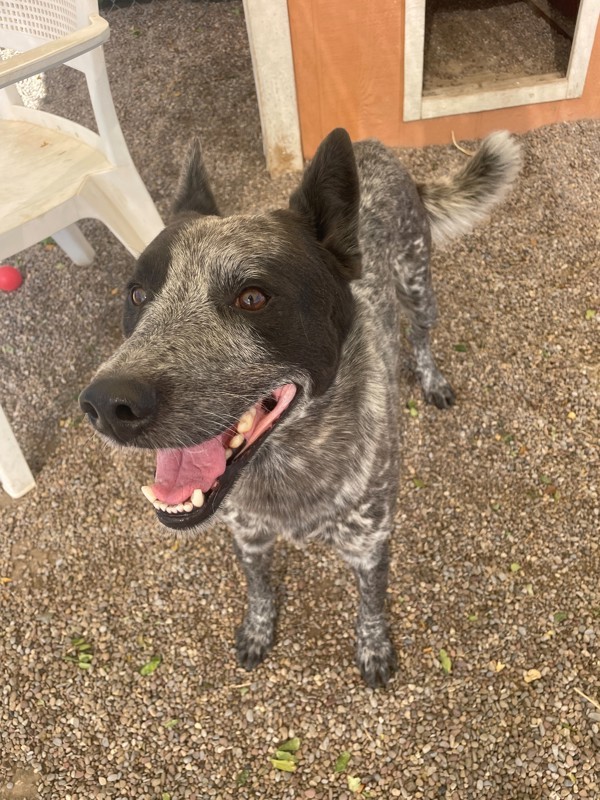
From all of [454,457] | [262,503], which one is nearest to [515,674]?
[454,457]

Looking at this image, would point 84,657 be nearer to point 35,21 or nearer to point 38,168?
point 38,168

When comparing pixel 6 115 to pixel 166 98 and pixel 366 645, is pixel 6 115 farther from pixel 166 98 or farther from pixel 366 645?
pixel 366 645

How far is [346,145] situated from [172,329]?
64 cm

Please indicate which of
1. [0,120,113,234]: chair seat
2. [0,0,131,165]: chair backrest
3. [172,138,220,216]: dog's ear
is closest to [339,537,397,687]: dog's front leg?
[172,138,220,216]: dog's ear

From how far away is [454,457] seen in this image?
2971 millimetres

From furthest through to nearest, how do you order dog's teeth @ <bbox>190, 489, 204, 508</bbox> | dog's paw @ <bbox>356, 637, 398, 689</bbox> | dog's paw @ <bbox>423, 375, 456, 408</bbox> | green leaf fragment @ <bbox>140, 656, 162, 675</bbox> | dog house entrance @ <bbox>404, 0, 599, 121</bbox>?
dog house entrance @ <bbox>404, 0, 599, 121</bbox> < dog's paw @ <bbox>423, 375, 456, 408</bbox> < green leaf fragment @ <bbox>140, 656, 162, 675</bbox> < dog's paw @ <bbox>356, 637, 398, 689</bbox> < dog's teeth @ <bbox>190, 489, 204, 508</bbox>

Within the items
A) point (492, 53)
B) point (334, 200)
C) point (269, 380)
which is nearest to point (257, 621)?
point (269, 380)

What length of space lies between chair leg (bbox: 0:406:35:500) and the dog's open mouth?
1.46 m

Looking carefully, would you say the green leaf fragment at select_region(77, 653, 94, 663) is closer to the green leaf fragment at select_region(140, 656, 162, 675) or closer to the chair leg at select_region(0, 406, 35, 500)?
the green leaf fragment at select_region(140, 656, 162, 675)

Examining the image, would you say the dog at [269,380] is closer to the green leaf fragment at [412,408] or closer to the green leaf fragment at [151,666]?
the green leaf fragment at [151,666]

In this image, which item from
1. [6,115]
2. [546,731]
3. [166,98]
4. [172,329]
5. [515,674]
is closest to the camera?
[172,329]

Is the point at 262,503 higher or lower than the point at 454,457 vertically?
higher

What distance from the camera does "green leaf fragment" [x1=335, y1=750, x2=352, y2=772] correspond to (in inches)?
86.4

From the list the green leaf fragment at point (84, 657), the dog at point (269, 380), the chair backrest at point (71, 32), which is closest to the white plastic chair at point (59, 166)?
the chair backrest at point (71, 32)
